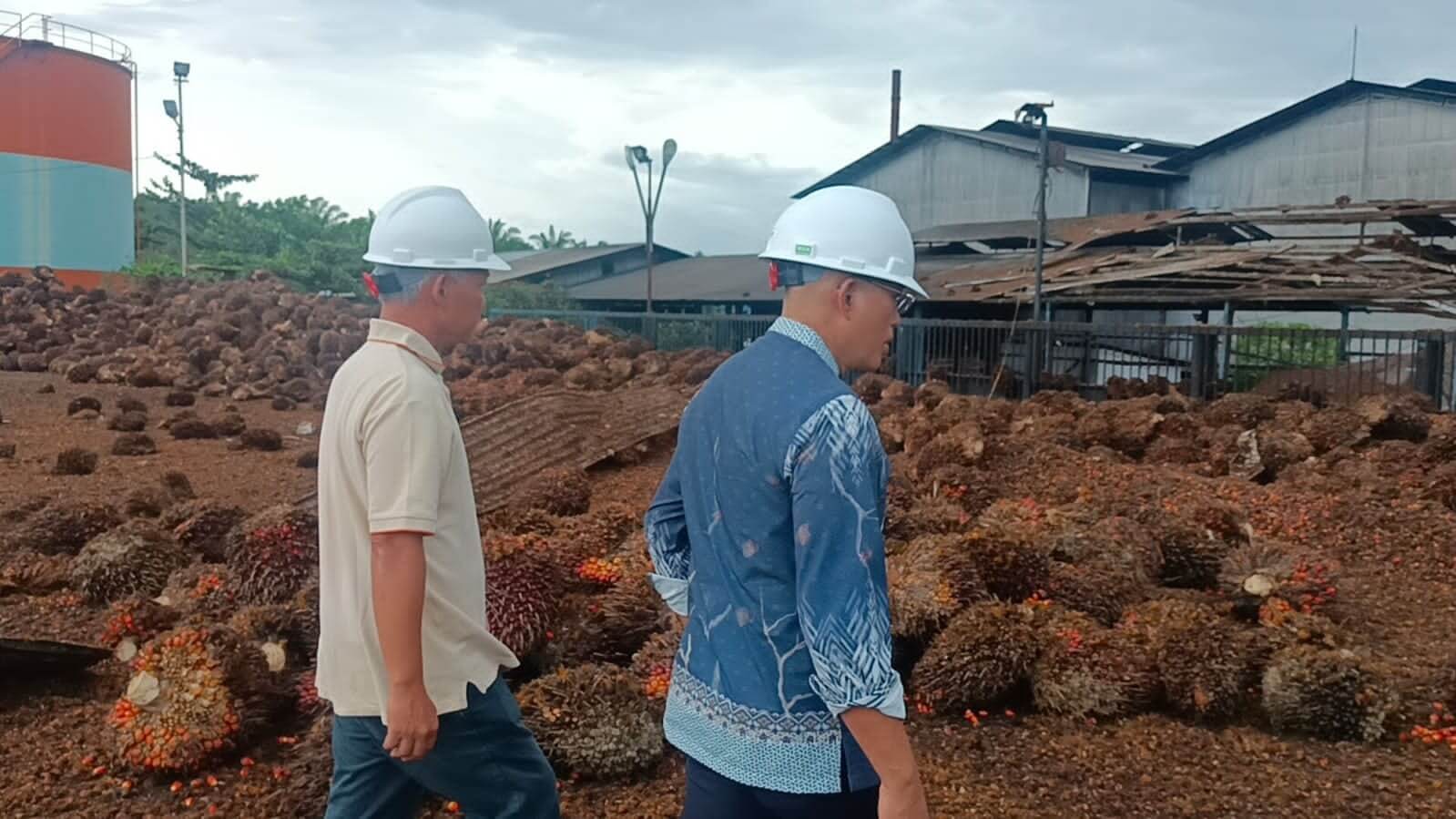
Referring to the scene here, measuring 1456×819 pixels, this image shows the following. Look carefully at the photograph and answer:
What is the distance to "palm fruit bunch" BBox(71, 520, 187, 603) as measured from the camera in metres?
5.42

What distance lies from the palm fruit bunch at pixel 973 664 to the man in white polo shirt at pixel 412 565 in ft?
6.82

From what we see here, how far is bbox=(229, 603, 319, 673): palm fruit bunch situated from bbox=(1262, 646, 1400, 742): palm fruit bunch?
139 inches

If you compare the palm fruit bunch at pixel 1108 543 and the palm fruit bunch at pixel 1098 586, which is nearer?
the palm fruit bunch at pixel 1098 586

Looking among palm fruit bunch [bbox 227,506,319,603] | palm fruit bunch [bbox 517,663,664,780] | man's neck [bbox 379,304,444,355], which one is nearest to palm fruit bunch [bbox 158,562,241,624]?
palm fruit bunch [bbox 227,506,319,603]

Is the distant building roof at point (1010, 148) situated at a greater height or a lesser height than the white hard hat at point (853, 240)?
greater

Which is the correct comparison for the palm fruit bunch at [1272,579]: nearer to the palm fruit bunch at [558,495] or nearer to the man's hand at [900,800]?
the palm fruit bunch at [558,495]

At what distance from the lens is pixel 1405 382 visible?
13039 mm

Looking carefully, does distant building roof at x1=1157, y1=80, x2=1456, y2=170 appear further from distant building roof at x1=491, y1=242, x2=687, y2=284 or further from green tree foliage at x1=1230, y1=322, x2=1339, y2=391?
distant building roof at x1=491, y1=242, x2=687, y2=284

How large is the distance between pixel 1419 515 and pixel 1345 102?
20.2 metres

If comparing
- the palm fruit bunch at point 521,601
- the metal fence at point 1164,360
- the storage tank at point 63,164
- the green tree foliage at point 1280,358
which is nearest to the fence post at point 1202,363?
the metal fence at point 1164,360

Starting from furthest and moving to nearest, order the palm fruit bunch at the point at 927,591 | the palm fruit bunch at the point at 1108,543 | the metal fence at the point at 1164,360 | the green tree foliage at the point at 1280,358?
the green tree foliage at the point at 1280,358 < the metal fence at the point at 1164,360 < the palm fruit bunch at the point at 1108,543 < the palm fruit bunch at the point at 927,591

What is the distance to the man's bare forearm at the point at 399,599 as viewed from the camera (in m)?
2.18

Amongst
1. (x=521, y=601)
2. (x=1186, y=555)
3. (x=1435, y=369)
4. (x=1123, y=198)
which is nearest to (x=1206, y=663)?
(x=1186, y=555)

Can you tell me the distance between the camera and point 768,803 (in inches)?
78.4
